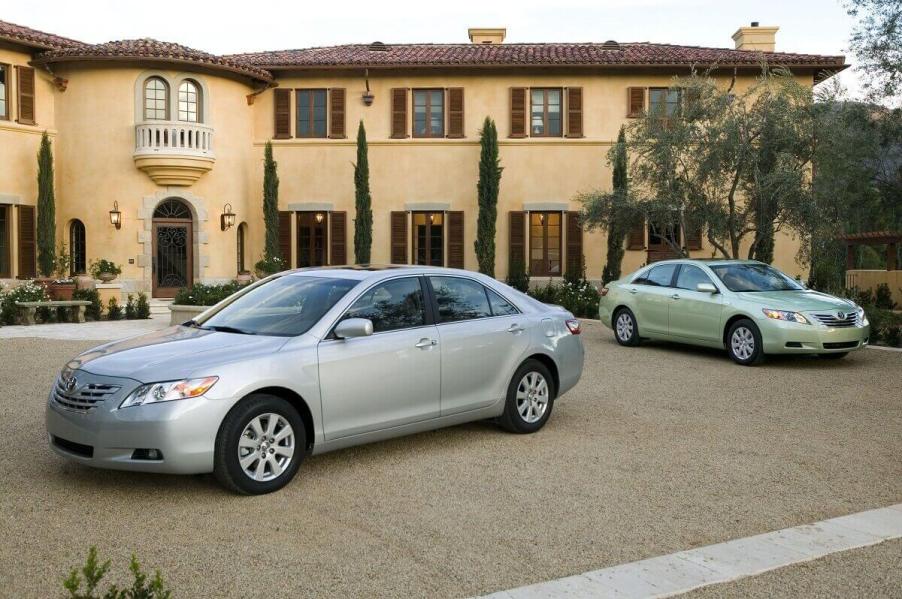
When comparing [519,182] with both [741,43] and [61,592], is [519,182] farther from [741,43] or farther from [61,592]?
[61,592]

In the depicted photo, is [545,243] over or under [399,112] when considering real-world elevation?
under

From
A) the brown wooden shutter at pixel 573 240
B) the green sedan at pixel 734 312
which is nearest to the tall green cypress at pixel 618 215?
the brown wooden shutter at pixel 573 240

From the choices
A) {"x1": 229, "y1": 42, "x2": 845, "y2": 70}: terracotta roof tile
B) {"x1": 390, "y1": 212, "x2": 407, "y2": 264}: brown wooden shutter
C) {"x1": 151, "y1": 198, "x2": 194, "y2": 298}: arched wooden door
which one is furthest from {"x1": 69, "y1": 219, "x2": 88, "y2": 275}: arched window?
{"x1": 390, "y1": 212, "x2": 407, "y2": 264}: brown wooden shutter

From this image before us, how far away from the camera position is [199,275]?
24672 millimetres

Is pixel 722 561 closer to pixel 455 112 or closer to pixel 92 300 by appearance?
pixel 92 300

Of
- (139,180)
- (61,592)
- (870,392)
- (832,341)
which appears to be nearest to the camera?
(61,592)

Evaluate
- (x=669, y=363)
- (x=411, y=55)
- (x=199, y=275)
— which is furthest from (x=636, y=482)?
(x=411, y=55)

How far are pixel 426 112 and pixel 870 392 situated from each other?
59.7 ft

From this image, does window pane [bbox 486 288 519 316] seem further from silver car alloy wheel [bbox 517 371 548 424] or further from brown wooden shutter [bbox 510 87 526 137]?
brown wooden shutter [bbox 510 87 526 137]

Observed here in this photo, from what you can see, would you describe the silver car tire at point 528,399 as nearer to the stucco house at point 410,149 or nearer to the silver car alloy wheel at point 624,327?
the silver car alloy wheel at point 624,327

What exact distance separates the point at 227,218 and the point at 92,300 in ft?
19.3

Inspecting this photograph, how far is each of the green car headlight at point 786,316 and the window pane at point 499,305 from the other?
18.6 ft

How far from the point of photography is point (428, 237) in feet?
86.7

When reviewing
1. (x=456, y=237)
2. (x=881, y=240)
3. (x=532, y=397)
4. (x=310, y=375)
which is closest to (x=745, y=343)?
(x=532, y=397)
